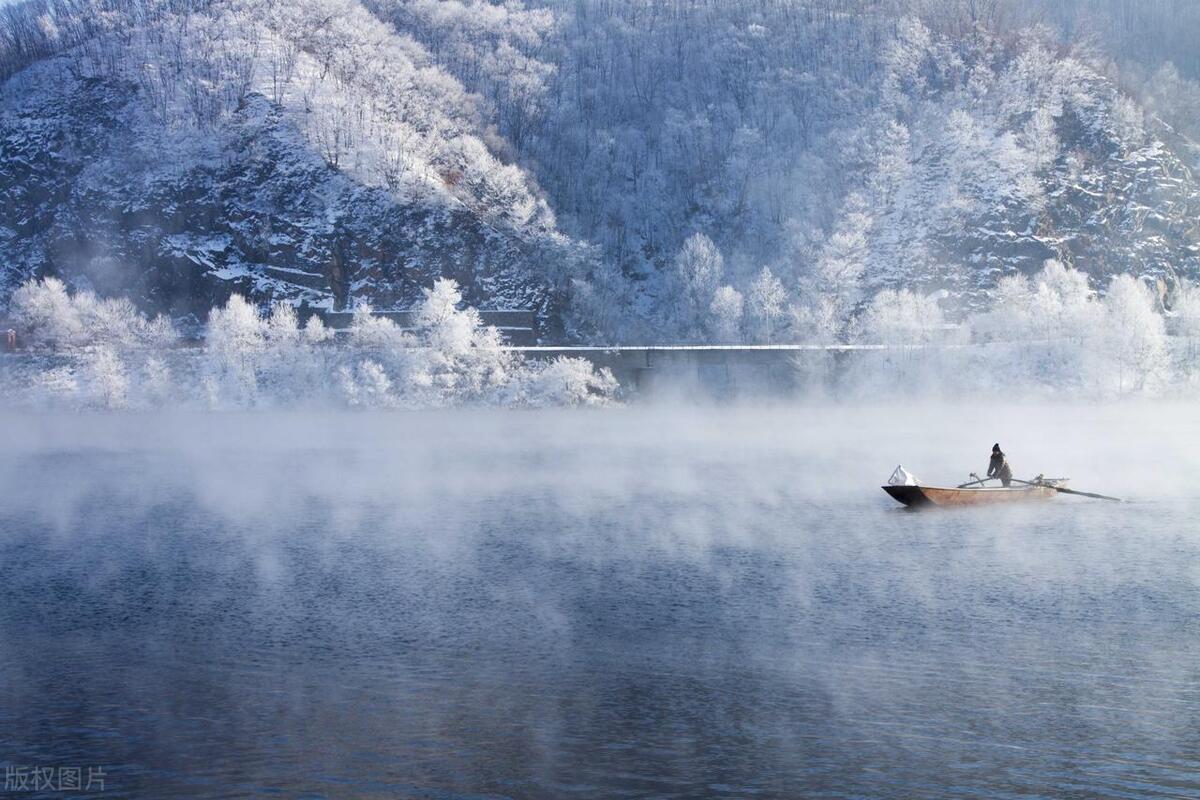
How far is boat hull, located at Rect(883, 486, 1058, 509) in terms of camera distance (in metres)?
49.9

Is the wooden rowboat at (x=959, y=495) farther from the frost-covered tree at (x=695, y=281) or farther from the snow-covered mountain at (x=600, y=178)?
the frost-covered tree at (x=695, y=281)

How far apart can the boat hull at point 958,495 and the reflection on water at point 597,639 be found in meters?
0.72

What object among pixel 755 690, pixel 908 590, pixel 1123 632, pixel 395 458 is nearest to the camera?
pixel 755 690

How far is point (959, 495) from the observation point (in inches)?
1992

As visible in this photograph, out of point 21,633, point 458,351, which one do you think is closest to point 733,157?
point 458,351

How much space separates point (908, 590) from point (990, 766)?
14.9 metres

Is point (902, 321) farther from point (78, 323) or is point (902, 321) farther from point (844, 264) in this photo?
point (78, 323)

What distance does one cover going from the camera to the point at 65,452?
3189 inches

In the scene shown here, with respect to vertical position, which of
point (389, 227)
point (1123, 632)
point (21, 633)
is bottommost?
point (21, 633)

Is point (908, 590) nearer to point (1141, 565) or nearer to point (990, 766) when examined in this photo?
point (1141, 565)

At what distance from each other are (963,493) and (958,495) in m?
0.23

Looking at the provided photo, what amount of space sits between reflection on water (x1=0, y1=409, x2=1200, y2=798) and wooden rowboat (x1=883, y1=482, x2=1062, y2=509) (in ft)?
2.42

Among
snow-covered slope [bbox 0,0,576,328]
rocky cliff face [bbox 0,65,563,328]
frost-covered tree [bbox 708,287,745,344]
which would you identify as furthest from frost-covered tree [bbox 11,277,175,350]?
frost-covered tree [bbox 708,287,745,344]

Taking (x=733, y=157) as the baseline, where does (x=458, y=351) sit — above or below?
below
